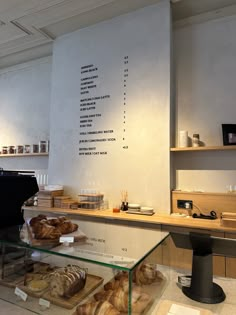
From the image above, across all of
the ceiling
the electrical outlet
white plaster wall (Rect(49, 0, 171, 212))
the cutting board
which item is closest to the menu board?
white plaster wall (Rect(49, 0, 171, 212))

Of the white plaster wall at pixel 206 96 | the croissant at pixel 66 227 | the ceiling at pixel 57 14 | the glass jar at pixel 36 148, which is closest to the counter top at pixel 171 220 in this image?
the white plaster wall at pixel 206 96

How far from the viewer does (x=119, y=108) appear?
290 centimetres

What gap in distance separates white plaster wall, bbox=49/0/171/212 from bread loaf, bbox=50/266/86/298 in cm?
175

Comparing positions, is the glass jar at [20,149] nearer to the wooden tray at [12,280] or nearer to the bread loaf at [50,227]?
the bread loaf at [50,227]

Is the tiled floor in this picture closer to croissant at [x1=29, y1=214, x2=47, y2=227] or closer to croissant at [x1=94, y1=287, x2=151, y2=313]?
croissant at [x1=94, y1=287, x2=151, y2=313]

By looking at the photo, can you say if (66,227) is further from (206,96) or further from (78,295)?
(206,96)

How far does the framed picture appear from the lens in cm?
245

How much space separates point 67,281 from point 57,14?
3.14 m

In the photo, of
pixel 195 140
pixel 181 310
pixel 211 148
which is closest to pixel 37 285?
pixel 181 310

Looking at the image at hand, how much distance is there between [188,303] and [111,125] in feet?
7.52

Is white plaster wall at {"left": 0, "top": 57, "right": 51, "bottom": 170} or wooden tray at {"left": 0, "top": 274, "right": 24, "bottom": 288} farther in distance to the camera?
white plaster wall at {"left": 0, "top": 57, "right": 51, "bottom": 170}

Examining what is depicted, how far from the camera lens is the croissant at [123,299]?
75 centimetres

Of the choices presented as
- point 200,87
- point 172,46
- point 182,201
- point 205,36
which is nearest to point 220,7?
point 205,36

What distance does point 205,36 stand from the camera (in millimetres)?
2783
